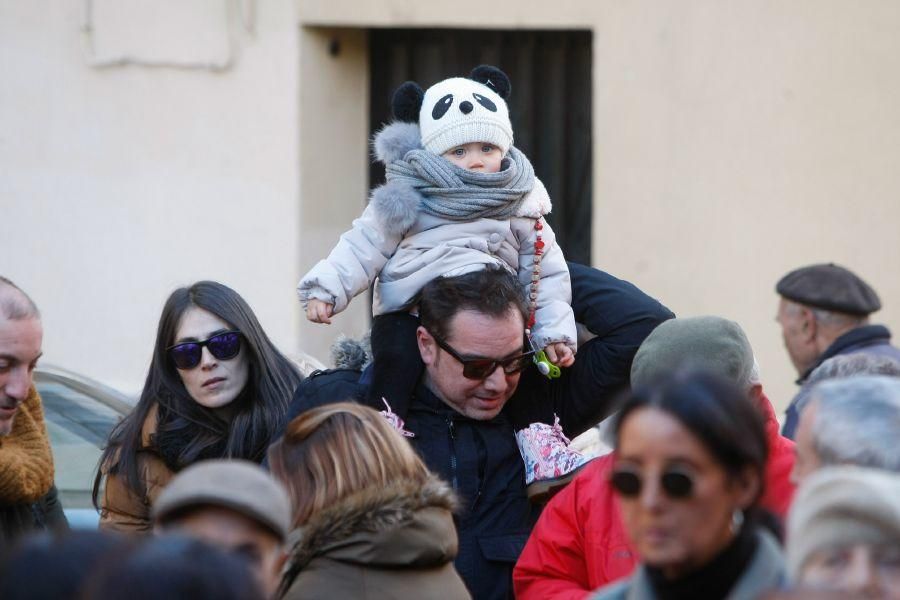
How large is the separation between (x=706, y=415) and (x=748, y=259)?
5270 millimetres

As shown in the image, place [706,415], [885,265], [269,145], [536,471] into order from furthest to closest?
Result: [269,145] → [885,265] → [536,471] → [706,415]

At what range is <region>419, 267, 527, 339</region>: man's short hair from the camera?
4535 mm

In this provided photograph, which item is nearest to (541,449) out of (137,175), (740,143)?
(740,143)

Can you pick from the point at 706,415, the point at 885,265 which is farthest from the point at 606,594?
the point at 885,265

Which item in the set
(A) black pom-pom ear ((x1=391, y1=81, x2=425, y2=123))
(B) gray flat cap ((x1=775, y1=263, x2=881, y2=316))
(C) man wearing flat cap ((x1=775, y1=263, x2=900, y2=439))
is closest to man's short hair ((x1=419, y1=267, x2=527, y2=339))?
(A) black pom-pom ear ((x1=391, y1=81, x2=425, y2=123))

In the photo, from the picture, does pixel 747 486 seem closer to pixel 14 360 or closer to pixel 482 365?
pixel 482 365

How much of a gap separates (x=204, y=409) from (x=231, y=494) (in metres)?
2.03

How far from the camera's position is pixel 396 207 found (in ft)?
15.5

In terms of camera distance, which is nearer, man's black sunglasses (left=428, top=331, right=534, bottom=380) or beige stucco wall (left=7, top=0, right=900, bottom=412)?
man's black sunglasses (left=428, top=331, right=534, bottom=380)

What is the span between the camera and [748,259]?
26.2 feet

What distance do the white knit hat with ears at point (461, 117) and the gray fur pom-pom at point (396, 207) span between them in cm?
23

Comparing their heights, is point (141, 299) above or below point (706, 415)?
below

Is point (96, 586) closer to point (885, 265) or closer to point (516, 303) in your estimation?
point (516, 303)

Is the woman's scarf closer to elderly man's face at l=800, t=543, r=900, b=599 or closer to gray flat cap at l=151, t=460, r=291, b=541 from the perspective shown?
gray flat cap at l=151, t=460, r=291, b=541
